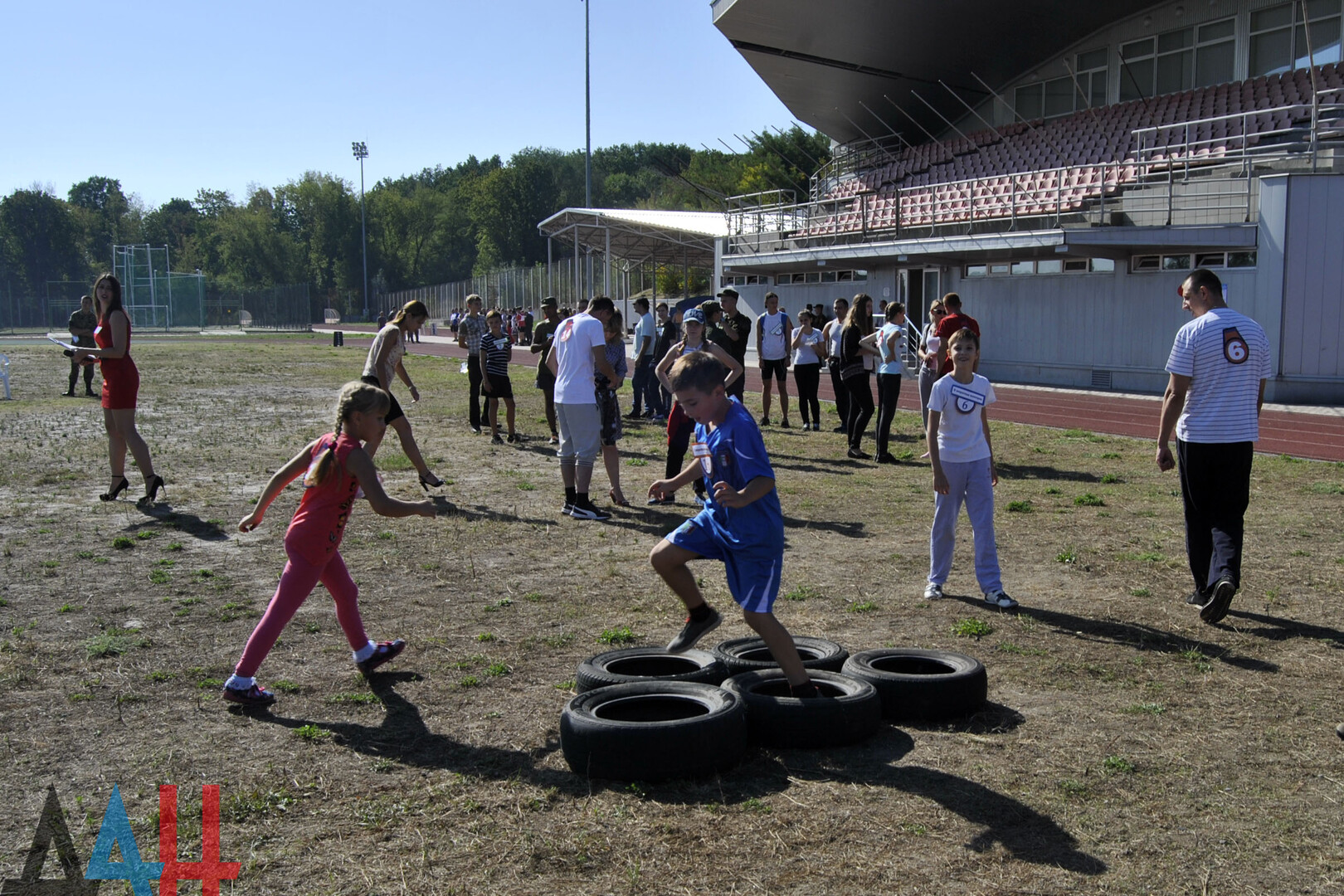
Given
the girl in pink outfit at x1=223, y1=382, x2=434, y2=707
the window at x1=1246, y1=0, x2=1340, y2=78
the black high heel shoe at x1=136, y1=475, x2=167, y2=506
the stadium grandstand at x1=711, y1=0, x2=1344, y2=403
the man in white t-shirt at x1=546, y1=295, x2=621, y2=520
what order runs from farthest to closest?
the window at x1=1246, y1=0, x2=1340, y2=78 → the stadium grandstand at x1=711, y1=0, x2=1344, y2=403 → the black high heel shoe at x1=136, y1=475, x2=167, y2=506 → the man in white t-shirt at x1=546, y1=295, x2=621, y2=520 → the girl in pink outfit at x1=223, y1=382, x2=434, y2=707

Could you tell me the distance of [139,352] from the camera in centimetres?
4306

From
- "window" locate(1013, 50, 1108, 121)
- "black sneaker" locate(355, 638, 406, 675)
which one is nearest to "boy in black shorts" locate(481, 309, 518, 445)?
"black sneaker" locate(355, 638, 406, 675)

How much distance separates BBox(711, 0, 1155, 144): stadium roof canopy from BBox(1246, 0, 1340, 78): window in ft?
12.8

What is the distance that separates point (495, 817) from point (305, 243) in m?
126

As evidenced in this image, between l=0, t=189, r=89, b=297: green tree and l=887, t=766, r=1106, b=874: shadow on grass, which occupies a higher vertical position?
l=0, t=189, r=89, b=297: green tree

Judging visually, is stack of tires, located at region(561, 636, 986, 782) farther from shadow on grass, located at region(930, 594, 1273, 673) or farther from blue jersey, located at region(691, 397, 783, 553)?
shadow on grass, located at region(930, 594, 1273, 673)

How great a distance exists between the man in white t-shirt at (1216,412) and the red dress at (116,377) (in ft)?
28.4

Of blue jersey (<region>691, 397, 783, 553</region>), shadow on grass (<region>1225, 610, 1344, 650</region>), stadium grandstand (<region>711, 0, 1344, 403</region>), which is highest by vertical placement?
stadium grandstand (<region>711, 0, 1344, 403</region>)

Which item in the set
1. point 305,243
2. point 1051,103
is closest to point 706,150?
point 305,243

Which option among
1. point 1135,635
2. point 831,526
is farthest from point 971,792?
point 831,526

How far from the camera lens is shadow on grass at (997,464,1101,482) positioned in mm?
12031

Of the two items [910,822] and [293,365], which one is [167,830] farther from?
[293,365]

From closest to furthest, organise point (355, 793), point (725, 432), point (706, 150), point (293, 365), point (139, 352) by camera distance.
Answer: point (355, 793) → point (725, 432) → point (293, 365) → point (139, 352) → point (706, 150)

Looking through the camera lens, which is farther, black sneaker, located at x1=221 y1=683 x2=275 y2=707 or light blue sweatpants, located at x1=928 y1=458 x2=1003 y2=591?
light blue sweatpants, located at x1=928 y1=458 x2=1003 y2=591
